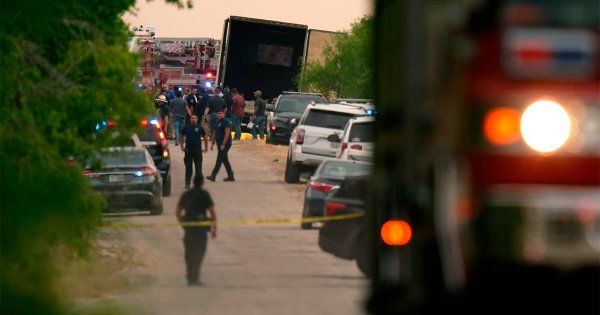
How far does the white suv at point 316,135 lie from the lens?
1150 inches

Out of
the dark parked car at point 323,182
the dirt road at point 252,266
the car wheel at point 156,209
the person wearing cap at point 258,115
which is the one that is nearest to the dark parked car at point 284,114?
the person wearing cap at point 258,115

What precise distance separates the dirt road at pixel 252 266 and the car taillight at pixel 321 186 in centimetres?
88

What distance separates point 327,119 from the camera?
98.1 ft

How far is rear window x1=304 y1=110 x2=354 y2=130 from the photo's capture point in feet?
97.5

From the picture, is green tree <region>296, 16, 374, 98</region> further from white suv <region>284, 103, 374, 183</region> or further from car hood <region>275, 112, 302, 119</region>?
white suv <region>284, 103, 374, 183</region>

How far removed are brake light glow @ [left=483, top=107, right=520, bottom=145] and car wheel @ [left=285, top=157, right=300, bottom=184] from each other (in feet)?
83.3

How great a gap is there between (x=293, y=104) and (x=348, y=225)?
2237cm

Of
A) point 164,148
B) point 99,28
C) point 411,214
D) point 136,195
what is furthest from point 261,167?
point 411,214

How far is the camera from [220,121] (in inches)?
1191

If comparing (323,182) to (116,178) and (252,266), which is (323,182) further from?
(116,178)

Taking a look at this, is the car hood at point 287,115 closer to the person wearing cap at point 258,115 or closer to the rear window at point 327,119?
the person wearing cap at point 258,115

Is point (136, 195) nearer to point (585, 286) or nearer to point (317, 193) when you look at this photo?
point (317, 193)

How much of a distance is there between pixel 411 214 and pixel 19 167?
327cm

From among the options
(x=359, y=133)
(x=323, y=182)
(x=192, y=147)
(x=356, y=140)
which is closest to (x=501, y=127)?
(x=323, y=182)
